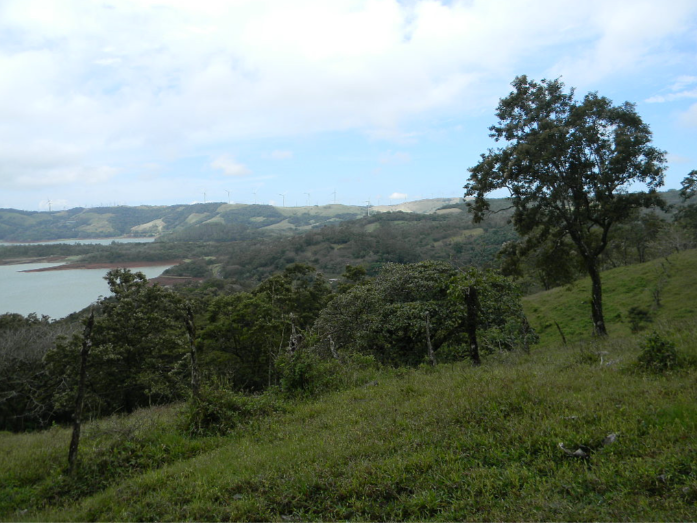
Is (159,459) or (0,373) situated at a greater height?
(159,459)

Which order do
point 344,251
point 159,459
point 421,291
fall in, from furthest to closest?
point 344,251 < point 421,291 < point 159,459

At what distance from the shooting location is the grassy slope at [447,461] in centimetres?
382

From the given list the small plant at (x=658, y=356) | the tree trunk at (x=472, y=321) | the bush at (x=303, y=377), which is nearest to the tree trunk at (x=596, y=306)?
the tree trunk at (x=472, y=321)

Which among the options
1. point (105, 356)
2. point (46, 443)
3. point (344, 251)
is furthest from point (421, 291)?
point (344, 251)

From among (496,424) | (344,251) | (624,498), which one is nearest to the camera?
(624,498)

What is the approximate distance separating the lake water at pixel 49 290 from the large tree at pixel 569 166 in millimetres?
44507

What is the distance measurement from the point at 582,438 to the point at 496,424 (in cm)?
109

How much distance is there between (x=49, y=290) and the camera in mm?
68250

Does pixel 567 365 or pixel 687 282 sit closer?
pixel 567 365

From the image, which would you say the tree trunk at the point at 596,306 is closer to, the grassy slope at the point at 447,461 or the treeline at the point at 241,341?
the treeline at the point at 241,341

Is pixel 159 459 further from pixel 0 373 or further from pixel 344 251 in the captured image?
pixel 344 251

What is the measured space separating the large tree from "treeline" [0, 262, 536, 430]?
418cm

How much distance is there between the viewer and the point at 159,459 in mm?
6574

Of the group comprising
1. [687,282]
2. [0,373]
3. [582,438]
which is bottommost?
[0,373]
